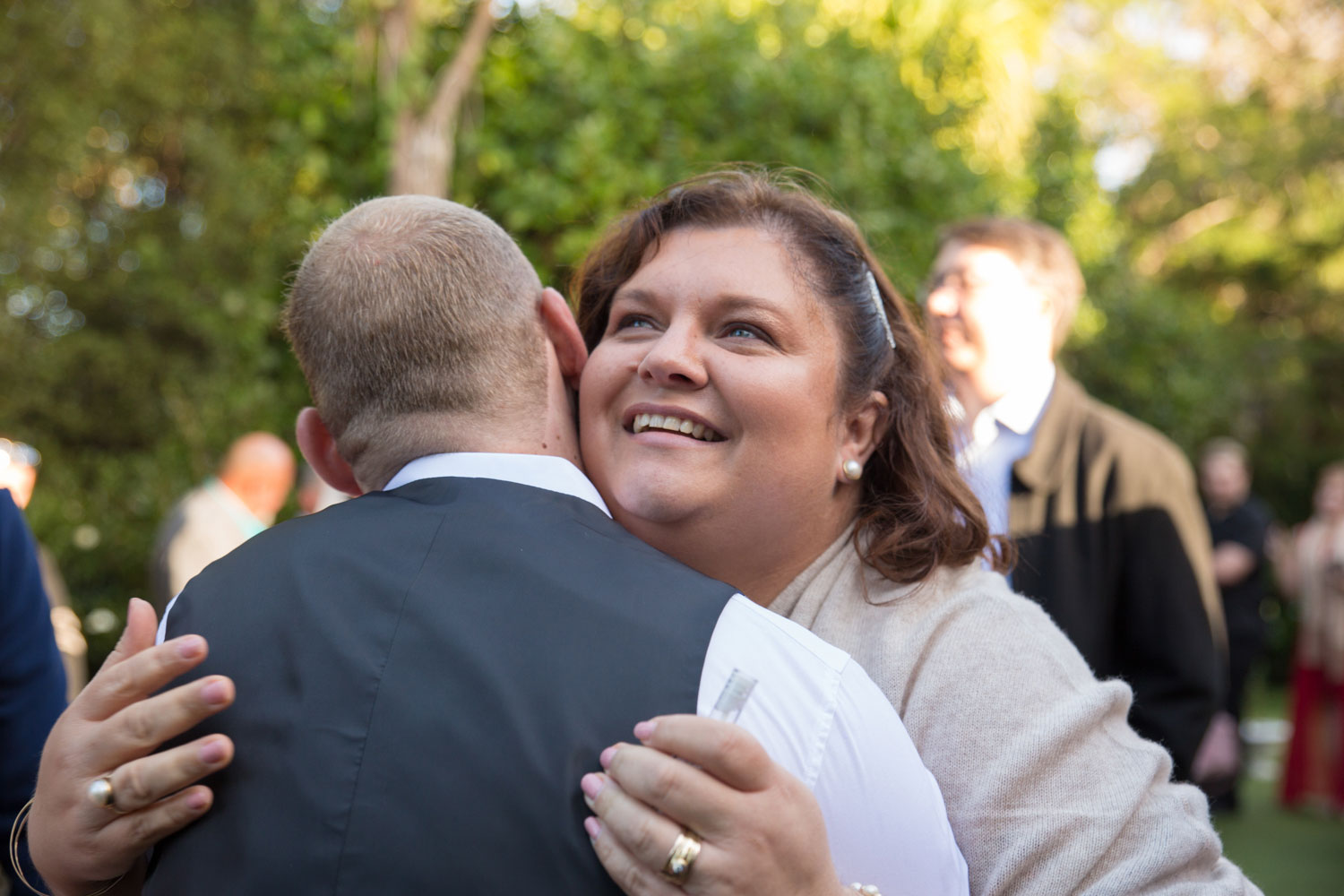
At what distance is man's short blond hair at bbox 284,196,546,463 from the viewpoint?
160 centimetres

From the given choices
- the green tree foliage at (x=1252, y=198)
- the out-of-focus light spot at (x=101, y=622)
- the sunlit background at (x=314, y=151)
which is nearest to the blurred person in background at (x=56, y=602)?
the out-of-focus light spot at (x=101, y=622)

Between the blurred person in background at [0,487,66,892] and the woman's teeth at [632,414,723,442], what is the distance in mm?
1228

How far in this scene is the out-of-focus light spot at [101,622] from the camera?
24.1ft

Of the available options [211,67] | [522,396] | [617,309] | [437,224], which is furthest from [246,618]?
[211,67]

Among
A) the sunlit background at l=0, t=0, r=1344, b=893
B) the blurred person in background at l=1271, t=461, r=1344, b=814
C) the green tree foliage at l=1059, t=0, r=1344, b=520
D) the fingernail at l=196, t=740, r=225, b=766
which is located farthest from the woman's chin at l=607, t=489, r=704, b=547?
the green tree foliage at l=1059, t=0, r=1344, b=520

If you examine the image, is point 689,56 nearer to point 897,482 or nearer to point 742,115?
point 742,115

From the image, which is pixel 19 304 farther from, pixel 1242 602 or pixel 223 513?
pixel 1242 602

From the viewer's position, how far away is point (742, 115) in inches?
282

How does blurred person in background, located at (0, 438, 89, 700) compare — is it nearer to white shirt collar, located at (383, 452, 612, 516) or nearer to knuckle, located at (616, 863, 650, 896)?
white shirt collar, located at (383, 452, 612, 516)

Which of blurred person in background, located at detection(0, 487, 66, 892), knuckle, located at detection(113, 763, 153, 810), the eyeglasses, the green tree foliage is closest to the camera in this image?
knuckle, located at detection(113, 763, 153, 810)

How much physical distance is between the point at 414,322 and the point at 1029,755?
1047mm

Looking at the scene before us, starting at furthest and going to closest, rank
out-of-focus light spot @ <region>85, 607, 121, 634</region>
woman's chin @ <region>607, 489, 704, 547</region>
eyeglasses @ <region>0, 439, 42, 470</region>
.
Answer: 1. out-of-focus light spot @ <region>85, 607, 121, 634</region>
2. eyeglasses @ <region>0, 439, 42, 470</region>
3. woman's chin @ <region>607, 489, 704, 547</region>

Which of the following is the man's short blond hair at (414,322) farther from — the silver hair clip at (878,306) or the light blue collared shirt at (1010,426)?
the light blue collared shirt at (1010,426)

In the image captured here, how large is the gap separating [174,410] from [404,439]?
259 inches
